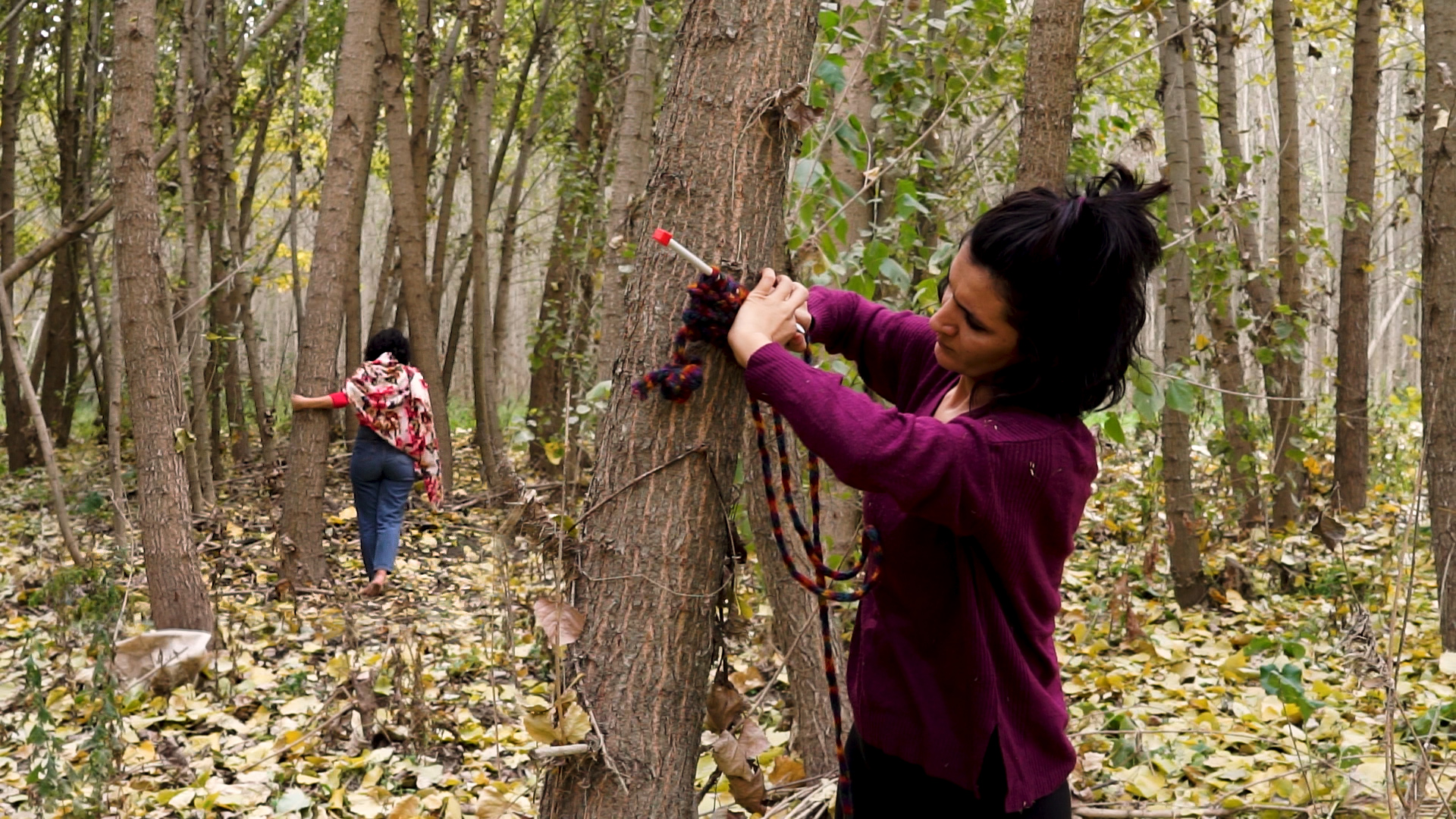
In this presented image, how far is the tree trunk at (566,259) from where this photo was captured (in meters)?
10.4

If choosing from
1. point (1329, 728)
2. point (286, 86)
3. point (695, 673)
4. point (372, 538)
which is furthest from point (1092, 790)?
point (286, 86)

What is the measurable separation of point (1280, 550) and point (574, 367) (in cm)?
613

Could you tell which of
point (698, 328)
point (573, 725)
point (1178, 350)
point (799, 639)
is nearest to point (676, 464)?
point (698, 328)

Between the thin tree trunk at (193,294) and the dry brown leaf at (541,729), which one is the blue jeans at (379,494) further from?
the dry brown leaf at (541,729)

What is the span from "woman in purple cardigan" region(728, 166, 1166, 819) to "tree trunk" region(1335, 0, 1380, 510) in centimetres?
508

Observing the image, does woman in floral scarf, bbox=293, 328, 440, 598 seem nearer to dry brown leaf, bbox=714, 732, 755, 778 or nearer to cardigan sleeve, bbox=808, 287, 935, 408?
dry brown leaf, bbox=714, 732, 755, 778

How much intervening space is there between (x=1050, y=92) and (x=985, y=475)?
2458mm

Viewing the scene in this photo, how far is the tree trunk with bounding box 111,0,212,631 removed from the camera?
5059 mm

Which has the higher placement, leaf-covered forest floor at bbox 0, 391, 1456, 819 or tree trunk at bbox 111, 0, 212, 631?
tree trunk at bbox 111, 0, 212, 631

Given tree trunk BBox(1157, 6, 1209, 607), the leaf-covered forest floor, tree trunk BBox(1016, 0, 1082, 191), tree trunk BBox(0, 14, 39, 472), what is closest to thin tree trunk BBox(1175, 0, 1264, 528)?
tree trunk BBox(1157, 6, 1209, 607)

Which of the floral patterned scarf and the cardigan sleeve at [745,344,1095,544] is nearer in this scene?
the cardigan sleeve at [745,344,1095,544]

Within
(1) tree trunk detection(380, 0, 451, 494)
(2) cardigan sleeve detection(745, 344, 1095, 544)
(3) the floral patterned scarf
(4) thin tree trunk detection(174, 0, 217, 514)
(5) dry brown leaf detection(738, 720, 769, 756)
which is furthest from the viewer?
(1) tree trunk detection(380, 0, 451, 494)

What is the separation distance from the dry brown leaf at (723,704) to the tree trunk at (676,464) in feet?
0.59

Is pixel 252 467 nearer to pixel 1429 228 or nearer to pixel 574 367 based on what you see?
pixel 574 367
